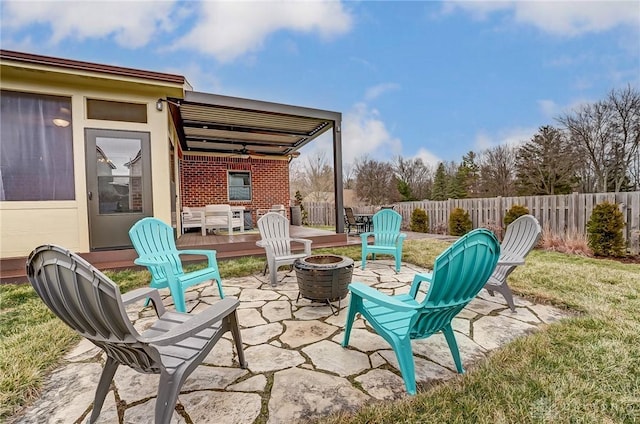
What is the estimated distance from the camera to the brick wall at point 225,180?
34.6 feet

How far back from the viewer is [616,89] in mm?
13492

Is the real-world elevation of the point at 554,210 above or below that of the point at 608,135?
below

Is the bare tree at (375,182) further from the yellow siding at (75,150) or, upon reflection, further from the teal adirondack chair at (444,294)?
the teal adirondack chair at (444,294)

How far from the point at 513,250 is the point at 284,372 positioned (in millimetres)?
2780

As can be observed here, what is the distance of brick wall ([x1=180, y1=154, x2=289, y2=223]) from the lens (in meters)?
10.5

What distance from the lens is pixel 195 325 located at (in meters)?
1.55

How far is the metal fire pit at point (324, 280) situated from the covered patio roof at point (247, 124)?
3858mm

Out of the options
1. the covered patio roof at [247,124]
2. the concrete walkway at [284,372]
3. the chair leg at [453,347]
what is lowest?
the concrete walkway at [284,372]

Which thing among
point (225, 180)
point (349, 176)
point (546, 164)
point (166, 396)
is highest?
point (349, 176)

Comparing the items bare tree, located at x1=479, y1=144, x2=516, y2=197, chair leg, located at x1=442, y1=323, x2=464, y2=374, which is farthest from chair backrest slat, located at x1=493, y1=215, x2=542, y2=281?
bare tree, located at x1=479, y1=144, x2=516, y2=197

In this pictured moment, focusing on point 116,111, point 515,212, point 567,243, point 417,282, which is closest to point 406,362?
point 417,282

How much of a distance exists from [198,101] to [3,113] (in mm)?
2820

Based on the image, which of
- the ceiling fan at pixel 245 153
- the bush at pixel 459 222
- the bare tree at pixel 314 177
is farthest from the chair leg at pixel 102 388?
the bare tree at pixel 314 177

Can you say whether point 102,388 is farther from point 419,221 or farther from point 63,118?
point 419,221
